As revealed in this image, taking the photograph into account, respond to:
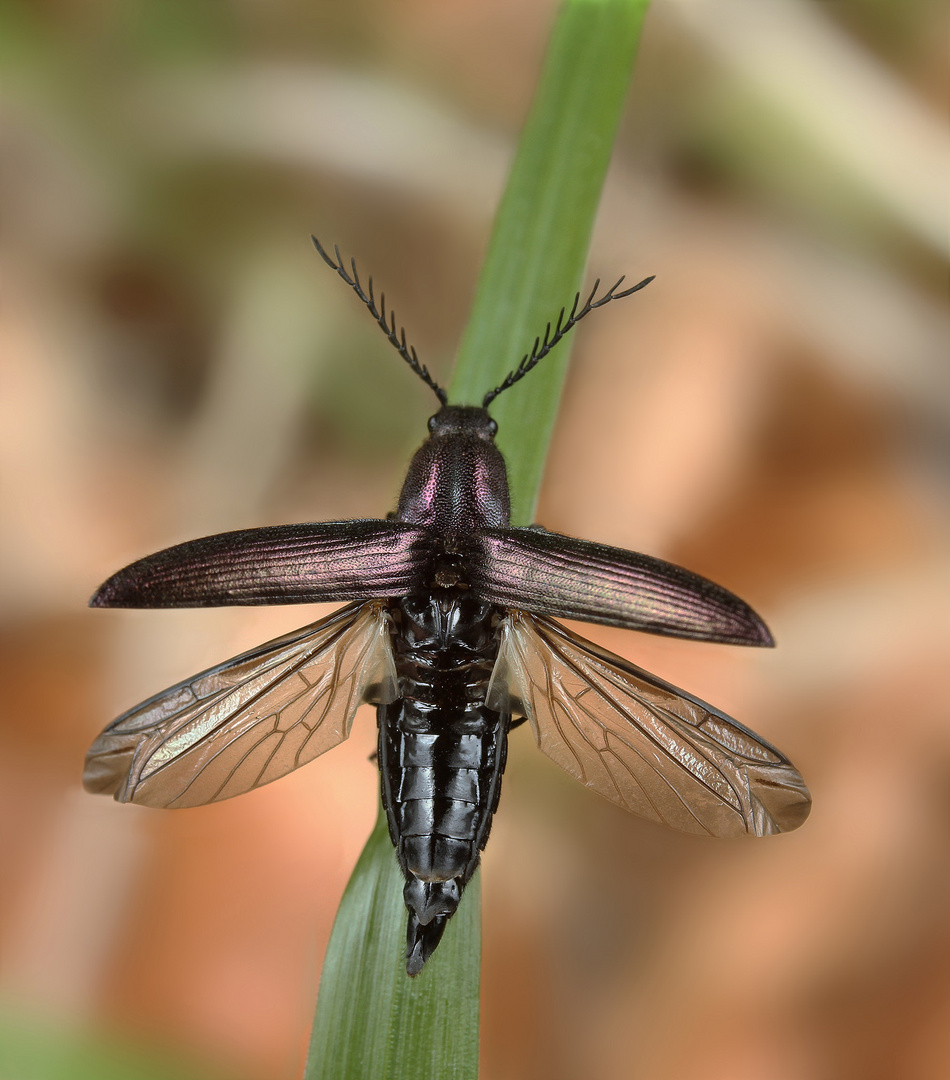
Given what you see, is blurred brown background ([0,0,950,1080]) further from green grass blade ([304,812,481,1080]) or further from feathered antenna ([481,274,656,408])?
feathered antenna ([481,274,656,408])

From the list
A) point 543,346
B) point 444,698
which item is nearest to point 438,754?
point 444,698

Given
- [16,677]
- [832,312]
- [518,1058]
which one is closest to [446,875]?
[518,1058]

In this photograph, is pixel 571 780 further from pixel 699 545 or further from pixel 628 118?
pixel 628 118

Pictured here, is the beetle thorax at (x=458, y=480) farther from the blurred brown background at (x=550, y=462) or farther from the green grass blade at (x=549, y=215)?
the blurred brown background at (x=550, y=462)

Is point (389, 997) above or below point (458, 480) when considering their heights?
below

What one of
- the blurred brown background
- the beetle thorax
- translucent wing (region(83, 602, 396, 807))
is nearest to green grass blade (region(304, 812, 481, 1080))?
translucent wing (region(83, 602, 396, 807))

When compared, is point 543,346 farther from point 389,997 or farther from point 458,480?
point 389,997

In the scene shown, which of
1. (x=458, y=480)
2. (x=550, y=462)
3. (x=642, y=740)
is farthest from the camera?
(x=550, y=462)

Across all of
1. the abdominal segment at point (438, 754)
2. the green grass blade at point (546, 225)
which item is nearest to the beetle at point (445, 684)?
the abdominal segment at point (438, 754)
